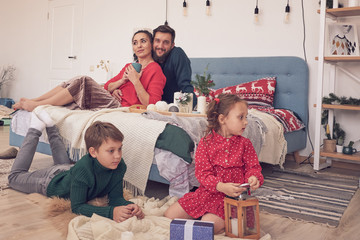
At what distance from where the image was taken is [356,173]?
3.19 metres

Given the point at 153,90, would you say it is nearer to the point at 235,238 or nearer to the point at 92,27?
the point at 235,238

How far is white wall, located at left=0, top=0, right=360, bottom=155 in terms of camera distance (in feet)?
12.1

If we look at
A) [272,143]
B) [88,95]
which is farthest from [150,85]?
[272,143]

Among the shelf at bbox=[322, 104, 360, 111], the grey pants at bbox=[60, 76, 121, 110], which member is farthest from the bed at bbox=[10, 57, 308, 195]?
the grey pants at bbox=[60, 76, 121, 110]

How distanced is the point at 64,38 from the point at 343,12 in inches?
166

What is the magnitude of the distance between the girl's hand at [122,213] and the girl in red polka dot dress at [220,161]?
Answer: 0.22 meters

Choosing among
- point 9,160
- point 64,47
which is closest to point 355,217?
point 9,160

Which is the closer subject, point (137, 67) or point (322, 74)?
point (137, 67)

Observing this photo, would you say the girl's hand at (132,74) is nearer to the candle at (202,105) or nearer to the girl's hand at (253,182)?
the candle at (202,105)

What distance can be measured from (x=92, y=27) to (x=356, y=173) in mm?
4035

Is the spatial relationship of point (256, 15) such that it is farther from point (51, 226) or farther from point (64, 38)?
point (64, 38)

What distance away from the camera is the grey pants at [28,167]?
2.12 m

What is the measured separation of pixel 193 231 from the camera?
4.57ft

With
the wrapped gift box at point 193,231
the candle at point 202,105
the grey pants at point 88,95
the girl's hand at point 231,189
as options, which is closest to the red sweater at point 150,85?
the grey pants at point 88,95
